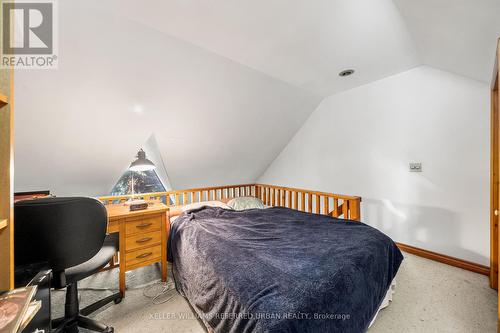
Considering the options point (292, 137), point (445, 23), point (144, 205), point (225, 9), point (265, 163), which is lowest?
point (144, 205)

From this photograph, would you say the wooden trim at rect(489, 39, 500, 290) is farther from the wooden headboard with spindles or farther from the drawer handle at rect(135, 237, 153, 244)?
the drawer handle at rect(135, 237, 153, 244)

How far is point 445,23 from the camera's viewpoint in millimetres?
1482

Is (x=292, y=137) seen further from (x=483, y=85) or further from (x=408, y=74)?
(x=483, y=85)

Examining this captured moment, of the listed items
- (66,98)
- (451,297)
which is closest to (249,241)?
(451,297)

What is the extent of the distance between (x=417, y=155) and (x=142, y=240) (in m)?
3.34

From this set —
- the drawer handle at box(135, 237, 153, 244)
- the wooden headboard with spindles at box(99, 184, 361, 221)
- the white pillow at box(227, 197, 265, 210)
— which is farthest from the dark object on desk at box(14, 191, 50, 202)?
the white pillow at box(227, 197, 265, 210)

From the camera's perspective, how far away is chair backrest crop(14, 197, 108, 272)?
3.75ft

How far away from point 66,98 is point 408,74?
12.7 feet

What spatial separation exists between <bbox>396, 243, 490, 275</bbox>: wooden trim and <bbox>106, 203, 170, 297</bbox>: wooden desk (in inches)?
119

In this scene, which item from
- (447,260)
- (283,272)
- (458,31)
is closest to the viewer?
(283,272)

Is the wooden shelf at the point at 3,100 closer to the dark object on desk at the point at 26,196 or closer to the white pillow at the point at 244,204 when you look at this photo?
the dark object on desk at the point at 26,196

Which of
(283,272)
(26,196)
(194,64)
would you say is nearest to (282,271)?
(283,272)

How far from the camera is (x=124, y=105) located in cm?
219

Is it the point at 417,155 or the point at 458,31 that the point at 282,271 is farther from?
the point at 417,155
